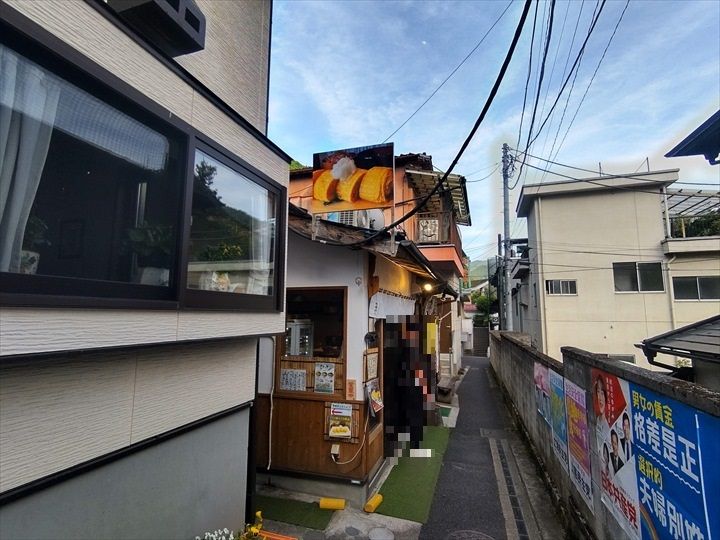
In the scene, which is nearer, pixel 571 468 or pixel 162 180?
pixel 162 180

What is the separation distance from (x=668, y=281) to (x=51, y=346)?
25055 millimetres

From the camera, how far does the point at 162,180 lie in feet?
8.38

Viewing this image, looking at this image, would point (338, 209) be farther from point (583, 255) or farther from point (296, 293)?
point (583, 255)

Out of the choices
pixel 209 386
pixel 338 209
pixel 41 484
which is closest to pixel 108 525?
pixel 41 484

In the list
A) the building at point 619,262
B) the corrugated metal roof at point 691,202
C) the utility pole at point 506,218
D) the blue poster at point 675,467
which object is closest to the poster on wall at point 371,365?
the blue poster at point 675,467

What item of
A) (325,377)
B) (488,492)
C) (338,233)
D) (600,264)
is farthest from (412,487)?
(600,264)

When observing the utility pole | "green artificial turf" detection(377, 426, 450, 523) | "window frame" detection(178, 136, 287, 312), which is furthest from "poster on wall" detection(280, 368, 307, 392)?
the utility pole

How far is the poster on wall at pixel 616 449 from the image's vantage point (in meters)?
2.96

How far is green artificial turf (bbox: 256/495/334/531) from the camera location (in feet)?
16.0

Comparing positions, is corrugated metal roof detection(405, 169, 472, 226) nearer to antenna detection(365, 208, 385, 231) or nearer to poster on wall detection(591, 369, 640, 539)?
antenna detection(365, 208, 385, 231)

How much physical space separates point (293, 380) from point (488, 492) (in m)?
3.55

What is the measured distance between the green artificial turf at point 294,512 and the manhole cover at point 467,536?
160 centimetres

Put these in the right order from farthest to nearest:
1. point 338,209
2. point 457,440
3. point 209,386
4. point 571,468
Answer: point 457,440
point 338,209
point 571,468
point 209,386

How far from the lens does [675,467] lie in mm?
2361
